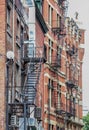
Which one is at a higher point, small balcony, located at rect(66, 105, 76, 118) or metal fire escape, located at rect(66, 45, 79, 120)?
metal fire escape, located at rect(66, 45, 79, 120)

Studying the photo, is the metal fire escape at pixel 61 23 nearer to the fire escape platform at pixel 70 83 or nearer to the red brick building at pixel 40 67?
the red brick building at pixel 40 67

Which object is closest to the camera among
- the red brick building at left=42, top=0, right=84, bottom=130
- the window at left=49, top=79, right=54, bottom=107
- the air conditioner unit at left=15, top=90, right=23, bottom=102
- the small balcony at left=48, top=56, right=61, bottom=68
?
the air conditioner unit at left=15, top=90, right=23, bottom=102

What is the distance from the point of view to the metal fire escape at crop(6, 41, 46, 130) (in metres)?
39.1

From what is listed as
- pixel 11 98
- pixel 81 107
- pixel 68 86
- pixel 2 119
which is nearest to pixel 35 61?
pixel 11 98

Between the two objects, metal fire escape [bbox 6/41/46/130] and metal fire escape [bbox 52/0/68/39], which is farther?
metal fire escape [bbox 52/0/68/39]

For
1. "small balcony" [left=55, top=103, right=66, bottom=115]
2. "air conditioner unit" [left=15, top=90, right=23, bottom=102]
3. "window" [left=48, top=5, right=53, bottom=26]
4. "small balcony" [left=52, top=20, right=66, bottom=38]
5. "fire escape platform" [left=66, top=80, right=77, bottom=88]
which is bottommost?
"small balcony" [left=55, top=103, right=66, bottom=115]

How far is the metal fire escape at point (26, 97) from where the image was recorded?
39.1m

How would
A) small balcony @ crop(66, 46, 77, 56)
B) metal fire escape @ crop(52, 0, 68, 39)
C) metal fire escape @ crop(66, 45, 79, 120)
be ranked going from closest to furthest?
metal fire escape @ crop(52, 0, 68, 39) < small balcony @ crop(66, 46, 77, 56) < metal fire escape @ crop(66, 45, 79, 120)

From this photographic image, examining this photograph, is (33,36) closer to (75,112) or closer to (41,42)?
(41,42)

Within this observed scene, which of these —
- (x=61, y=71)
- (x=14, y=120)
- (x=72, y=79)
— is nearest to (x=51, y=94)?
(x=61, y=71)

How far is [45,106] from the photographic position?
63781 mm

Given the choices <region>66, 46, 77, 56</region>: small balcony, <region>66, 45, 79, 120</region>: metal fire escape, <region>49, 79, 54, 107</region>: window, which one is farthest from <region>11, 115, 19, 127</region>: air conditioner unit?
<region>66, 46, 77, 56</region>: small balcony

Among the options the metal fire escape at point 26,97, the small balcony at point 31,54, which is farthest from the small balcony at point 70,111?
the small balcony at point 31,54

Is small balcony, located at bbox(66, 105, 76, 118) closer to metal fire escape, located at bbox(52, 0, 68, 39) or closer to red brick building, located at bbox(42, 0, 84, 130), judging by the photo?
red brick building, located at bbox(42, 0, 84, 130)
